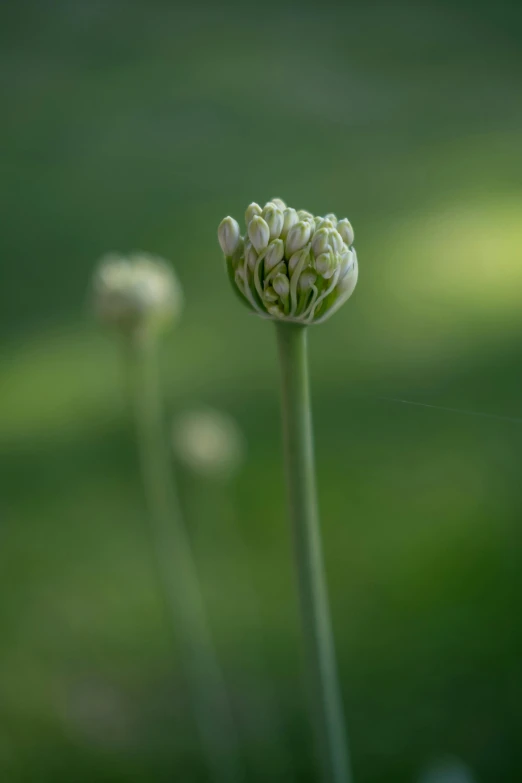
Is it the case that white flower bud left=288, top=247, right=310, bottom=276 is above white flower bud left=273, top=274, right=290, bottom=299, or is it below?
above

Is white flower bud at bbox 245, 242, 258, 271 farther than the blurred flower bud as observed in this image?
No

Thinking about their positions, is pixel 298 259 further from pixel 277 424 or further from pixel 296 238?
pixel 277 424

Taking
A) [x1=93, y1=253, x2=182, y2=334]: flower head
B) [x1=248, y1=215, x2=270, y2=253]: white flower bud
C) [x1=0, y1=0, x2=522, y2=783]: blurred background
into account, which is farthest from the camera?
[x1=0, y1=0, x2=522, y2=783]: blurred background

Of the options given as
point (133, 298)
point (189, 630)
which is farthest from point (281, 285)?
point (189, 630)

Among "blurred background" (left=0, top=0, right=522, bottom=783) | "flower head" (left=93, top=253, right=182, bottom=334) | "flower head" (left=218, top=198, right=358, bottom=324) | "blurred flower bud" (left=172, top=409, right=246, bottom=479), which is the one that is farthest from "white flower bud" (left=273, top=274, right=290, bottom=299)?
"blurred flower bud" (left=172, top=409, right=246, bottom=479)

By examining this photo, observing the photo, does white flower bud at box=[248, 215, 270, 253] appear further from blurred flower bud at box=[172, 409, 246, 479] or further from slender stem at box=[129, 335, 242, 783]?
blurred flower bud at box=[172, 409, 246, 479]

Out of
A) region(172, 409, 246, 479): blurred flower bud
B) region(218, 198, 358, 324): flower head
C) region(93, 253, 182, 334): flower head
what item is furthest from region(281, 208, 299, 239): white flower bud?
region(172, 409, 246, 479): blurred flower bud

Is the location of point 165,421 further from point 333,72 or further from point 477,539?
point 333,72

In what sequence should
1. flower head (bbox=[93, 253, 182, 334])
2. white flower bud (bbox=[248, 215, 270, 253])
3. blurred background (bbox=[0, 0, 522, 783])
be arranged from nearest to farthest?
white flower bud (bbox=[248, 215, 270, 253]) → flower head (bbox=[93, 253, 182, 334]) → blurred background (bbox=[0, 0, 522, 783])

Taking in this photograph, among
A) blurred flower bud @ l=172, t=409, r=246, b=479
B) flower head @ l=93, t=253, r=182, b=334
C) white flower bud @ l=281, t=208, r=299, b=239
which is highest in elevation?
white flower bud @ l=281, t=208, r=299, b=239
